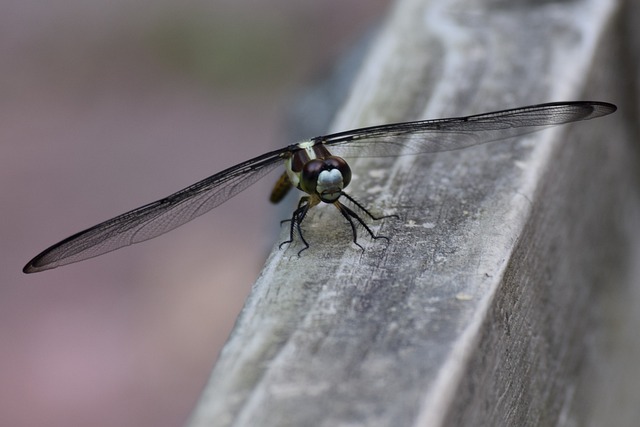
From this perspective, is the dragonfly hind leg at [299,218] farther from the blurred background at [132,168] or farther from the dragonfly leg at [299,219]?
the blurred background at [132,168]

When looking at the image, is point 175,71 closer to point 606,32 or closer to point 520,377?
point 606,32

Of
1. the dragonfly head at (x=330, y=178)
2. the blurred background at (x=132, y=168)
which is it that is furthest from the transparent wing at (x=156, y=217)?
the blurred background at (x=132, y=168)

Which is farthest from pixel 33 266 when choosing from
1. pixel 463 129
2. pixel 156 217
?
pixel 463 129

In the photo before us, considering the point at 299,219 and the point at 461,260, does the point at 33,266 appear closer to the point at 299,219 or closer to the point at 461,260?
the point at 299,219

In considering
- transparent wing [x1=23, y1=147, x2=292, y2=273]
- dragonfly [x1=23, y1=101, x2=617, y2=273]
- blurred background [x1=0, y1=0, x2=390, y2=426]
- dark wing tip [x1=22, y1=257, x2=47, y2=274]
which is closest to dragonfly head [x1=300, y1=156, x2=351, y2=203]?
dragonfly [x1=23, y1=101, x2=617, y2=273]

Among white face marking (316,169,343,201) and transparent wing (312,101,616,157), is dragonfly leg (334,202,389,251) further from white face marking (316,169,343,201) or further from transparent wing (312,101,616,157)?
transparent wing (312,101,616,157)

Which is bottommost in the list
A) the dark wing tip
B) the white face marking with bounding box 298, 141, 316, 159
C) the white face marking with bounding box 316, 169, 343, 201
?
the dark wing tip
